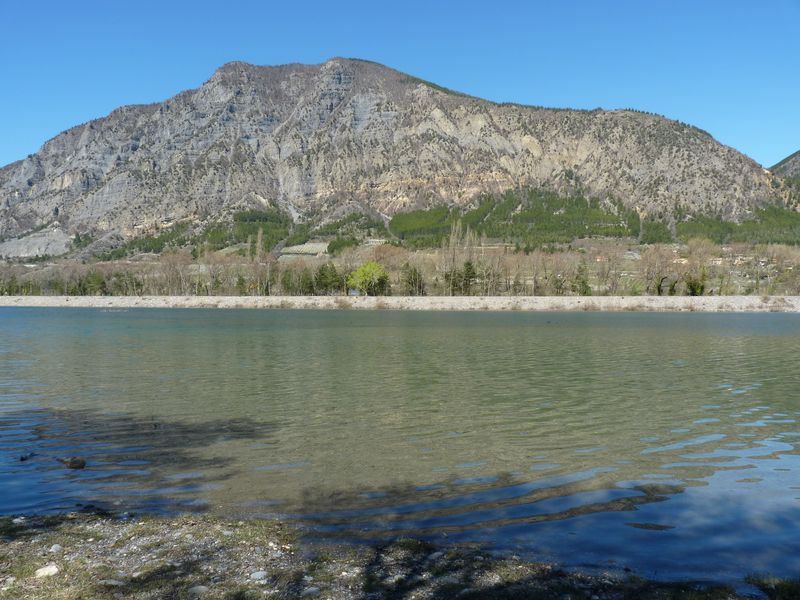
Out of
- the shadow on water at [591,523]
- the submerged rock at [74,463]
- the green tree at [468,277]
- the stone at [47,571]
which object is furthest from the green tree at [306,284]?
the stone at [47,571]

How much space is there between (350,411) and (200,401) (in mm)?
6110

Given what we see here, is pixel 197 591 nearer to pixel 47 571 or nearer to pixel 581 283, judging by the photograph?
pixel 47 571

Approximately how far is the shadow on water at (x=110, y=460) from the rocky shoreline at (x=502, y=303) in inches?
4022

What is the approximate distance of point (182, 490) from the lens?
476 inches

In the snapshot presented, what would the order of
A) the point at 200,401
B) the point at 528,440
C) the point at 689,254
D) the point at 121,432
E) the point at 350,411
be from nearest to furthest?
the point at 528,440
the point at 121,432
the point at 350,411
the point at 200,401
the point at 689,254

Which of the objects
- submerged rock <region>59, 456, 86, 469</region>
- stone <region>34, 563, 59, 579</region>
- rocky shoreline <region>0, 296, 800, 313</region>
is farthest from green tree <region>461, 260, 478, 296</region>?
stone <region>34, 563, 59, 579</region>

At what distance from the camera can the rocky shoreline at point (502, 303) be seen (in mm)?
114062

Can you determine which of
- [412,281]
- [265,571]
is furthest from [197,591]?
[412,281]

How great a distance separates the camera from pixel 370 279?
444ft

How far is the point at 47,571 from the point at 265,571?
2719mm

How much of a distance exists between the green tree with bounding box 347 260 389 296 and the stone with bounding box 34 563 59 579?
127 meters

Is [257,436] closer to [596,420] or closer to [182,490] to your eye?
[182,490]

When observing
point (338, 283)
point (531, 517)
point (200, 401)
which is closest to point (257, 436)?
point (200, 401)

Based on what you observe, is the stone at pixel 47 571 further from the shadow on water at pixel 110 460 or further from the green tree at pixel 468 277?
the green tree at pixel 468 277
